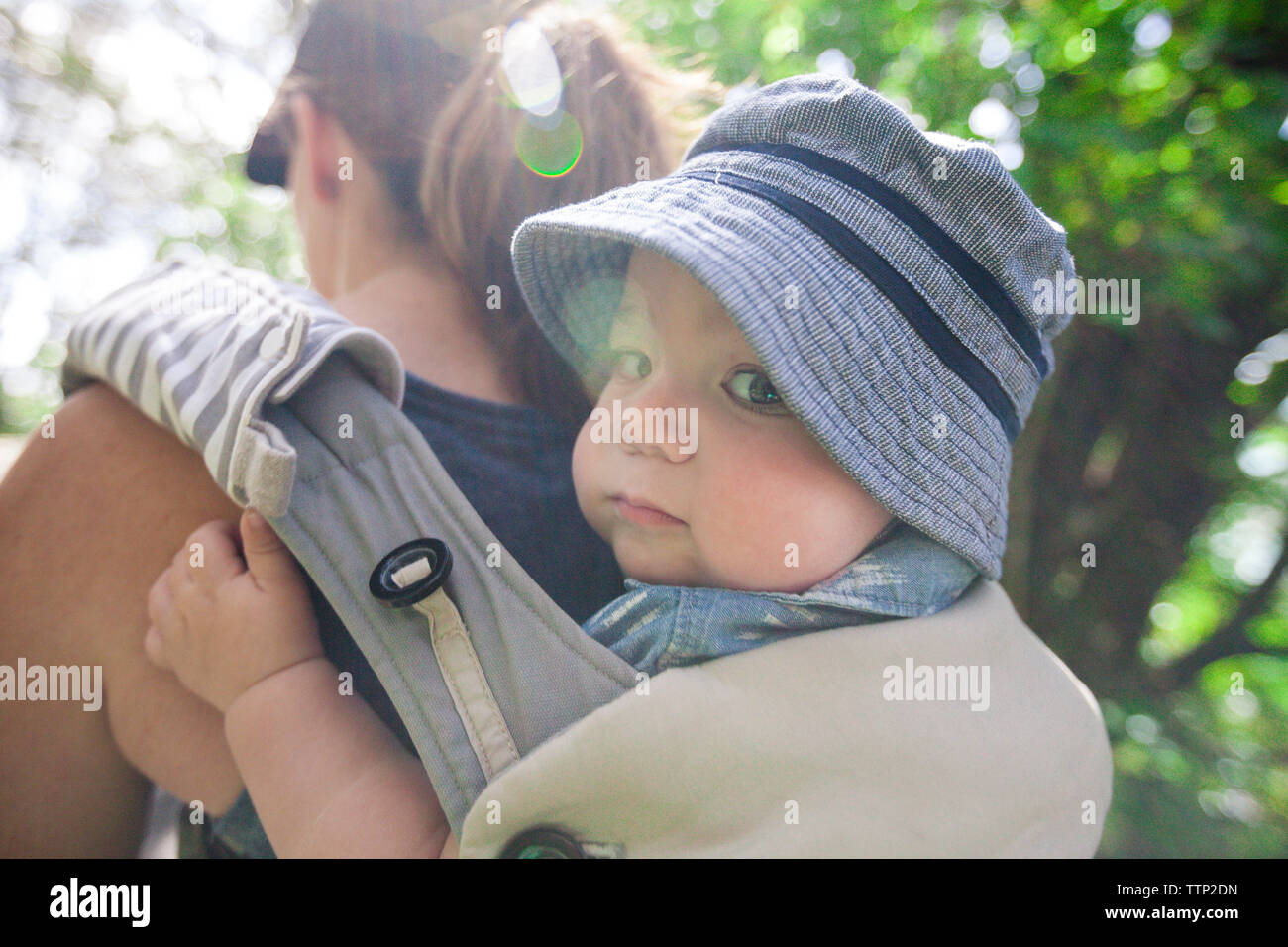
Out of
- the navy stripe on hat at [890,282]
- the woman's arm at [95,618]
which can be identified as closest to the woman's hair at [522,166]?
the navy stripe on hat at [890,282]

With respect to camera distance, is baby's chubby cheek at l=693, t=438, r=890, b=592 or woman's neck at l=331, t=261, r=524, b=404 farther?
woman's neck at l=331, t=261, r=524, b=404

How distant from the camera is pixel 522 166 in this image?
1352 mm

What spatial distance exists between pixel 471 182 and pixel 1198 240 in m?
1.62

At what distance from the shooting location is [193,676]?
1037mm

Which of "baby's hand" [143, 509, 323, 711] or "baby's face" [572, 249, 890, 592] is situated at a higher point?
"baby's face" [572, 249, 890, 592]

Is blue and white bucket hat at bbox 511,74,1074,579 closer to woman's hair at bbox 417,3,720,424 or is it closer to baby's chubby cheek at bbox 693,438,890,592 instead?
baby's chubby cheek at bbox 693,438,890,592

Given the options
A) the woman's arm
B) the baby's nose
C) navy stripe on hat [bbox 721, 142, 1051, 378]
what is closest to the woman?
the woman's arm

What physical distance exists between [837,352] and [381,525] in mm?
599

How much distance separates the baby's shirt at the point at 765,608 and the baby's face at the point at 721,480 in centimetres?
4

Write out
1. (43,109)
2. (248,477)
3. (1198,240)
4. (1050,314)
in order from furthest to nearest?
(43,109) < (1198,240) < (1050,314) < (248,477)

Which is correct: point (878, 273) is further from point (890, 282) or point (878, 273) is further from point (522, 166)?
point (522, 166)

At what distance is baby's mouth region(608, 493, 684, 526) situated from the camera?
1.04 meters
